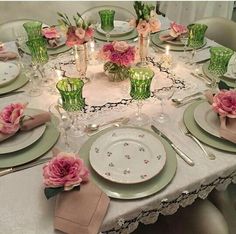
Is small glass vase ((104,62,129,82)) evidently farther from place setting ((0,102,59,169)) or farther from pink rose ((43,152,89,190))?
pink rose ((43,152,89,190))

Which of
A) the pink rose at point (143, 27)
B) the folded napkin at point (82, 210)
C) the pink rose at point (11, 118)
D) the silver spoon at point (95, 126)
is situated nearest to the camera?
the folded napkin at point (82, 210)

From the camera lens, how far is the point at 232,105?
887mm

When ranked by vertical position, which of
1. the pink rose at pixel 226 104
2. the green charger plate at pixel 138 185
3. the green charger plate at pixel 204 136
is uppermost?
the pink rose at pixel 226 104

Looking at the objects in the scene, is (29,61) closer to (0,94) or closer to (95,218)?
(0,94)

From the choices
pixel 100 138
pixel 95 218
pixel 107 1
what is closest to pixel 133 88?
pixel 100 138

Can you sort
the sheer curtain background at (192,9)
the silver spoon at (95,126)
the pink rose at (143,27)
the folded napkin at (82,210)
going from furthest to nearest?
1. the sheer curtain background at (192,9)
2. the pink rose at (143,27)
3. the silver spoon at (95,126)
4. the folded napkin at (82,210)

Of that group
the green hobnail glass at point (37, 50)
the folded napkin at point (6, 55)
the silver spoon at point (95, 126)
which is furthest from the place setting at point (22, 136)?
the folded napkin at point (6, 55)

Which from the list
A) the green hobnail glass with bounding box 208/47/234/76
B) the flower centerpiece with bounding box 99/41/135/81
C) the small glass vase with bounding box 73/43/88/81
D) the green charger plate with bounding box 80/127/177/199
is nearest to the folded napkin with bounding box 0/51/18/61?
the small glass vase with bounding box 73/43/88/81

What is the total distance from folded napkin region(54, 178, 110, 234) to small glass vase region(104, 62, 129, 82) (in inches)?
23.4

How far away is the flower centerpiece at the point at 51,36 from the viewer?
1.40 m

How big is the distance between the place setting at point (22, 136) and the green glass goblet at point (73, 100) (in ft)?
0.22

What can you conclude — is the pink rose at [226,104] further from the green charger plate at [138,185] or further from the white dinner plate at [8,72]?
the white dinner plate at [8,72]

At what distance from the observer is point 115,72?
121 cm

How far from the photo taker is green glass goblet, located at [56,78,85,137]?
90cm
